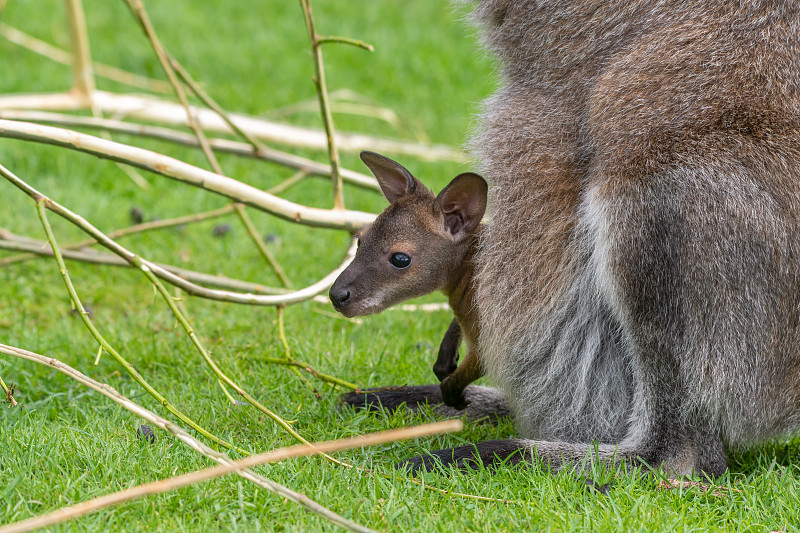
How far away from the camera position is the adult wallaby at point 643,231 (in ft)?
9.42

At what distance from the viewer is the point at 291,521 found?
2.76m

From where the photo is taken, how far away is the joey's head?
324 cm

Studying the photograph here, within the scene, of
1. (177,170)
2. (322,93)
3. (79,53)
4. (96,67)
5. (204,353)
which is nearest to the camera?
(204,353)

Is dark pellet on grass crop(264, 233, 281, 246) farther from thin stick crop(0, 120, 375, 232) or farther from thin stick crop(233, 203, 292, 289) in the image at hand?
thin stick crop(0, 120, 375, 232)

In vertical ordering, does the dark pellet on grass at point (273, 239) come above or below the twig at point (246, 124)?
below

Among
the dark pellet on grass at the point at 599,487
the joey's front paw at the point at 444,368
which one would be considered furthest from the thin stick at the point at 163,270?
the dark pellet on grass at the point at 599,487

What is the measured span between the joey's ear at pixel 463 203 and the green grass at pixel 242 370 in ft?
1.62

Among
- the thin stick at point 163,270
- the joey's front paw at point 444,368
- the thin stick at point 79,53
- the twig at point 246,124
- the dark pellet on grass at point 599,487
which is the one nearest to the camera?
the dark pellet on grass at point 599,487

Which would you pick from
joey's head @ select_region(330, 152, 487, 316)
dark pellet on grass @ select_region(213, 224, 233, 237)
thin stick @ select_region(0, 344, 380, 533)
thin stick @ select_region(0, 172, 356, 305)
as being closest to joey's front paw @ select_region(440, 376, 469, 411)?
joey's head @ select_region(330, 152, 487, 316)

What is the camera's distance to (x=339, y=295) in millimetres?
3197

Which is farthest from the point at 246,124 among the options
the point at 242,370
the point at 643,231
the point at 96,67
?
the point at 643,231

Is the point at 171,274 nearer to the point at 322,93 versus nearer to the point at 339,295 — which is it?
the point at 339,295

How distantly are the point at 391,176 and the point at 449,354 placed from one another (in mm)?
729

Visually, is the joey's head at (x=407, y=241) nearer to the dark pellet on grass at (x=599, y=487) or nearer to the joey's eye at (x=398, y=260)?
the joey's eye at (x=398, y=260)
